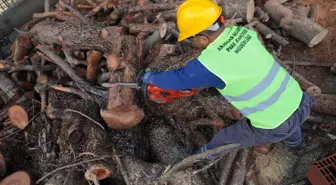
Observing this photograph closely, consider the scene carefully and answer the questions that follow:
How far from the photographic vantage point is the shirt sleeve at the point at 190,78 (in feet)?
9.27

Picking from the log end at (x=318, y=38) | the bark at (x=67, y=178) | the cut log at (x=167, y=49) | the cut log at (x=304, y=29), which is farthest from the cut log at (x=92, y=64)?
the log end at (x=318, y=38)

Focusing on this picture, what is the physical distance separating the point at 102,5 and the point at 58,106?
219 cm

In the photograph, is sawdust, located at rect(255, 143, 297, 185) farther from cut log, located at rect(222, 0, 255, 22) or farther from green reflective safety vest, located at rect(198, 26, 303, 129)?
cut log, located at rect(222, 0, 255, 22)

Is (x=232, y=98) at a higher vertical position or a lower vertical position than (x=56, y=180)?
higher

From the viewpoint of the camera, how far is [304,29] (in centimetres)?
483

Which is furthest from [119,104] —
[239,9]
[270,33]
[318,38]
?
[318,38]

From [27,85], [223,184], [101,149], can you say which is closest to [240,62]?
[223,184]

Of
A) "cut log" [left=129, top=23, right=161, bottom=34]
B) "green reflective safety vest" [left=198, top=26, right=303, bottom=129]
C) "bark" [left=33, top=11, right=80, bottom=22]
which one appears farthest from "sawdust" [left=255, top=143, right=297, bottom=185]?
"bark" [left=33, top=11, right=80, bottom=22]

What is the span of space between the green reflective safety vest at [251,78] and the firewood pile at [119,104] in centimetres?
79

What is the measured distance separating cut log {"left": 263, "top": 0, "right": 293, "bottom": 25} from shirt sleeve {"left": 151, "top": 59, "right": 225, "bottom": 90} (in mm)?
2664

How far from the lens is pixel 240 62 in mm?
2738

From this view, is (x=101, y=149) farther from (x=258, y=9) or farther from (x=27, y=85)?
(x=258, y=9)

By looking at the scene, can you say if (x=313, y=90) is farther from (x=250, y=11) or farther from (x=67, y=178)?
(x=67, y=178)

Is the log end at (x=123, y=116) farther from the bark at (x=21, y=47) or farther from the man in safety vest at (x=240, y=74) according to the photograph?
the bark at (x=21, y=47)
